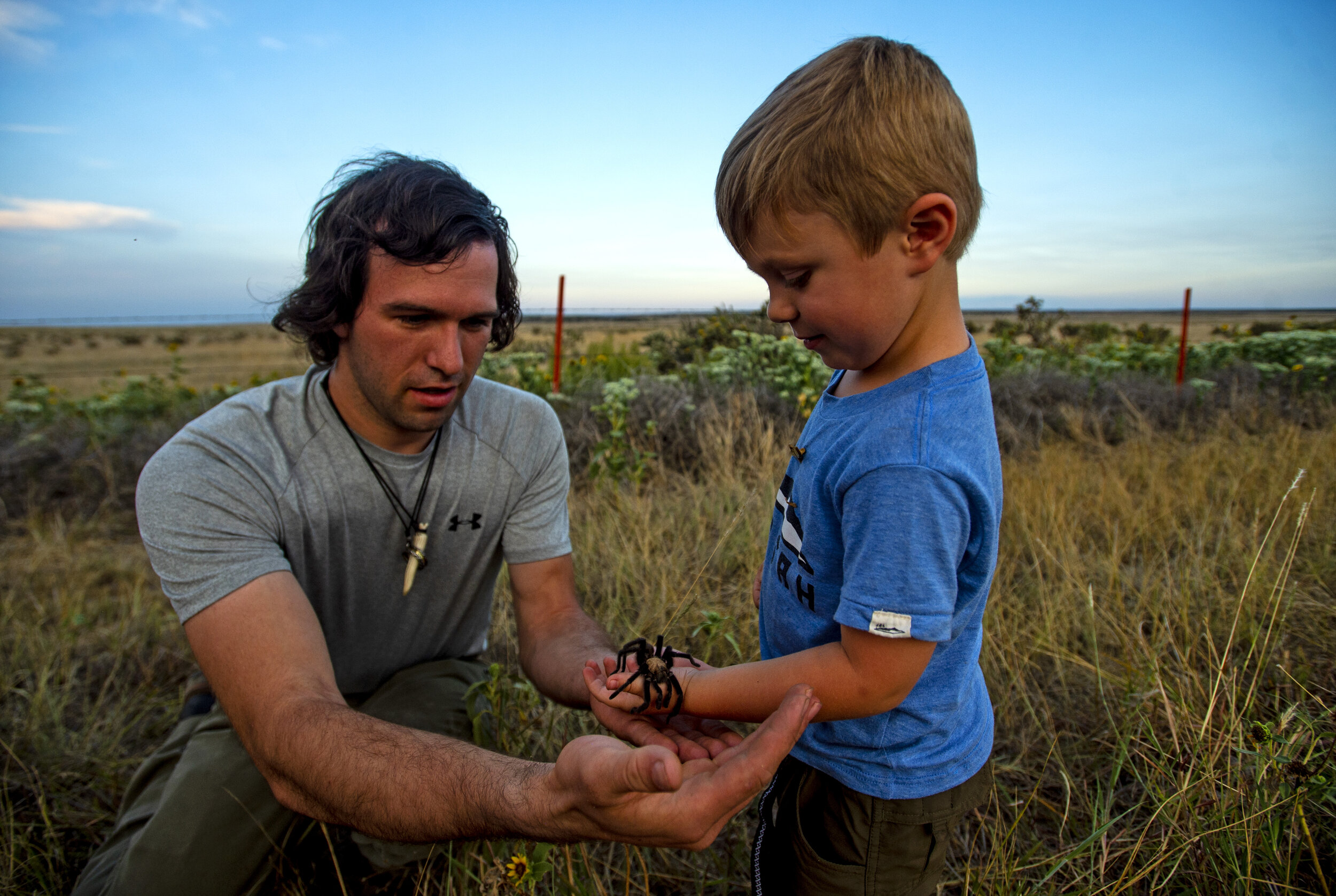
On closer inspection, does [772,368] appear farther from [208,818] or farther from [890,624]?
[890,624]

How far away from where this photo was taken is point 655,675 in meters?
1.24

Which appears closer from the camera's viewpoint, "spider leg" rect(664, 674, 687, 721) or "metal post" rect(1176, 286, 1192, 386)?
"spider leg" rect(664, 674, 687, 721)

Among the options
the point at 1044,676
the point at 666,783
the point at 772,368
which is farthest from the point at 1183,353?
the point at 666,783

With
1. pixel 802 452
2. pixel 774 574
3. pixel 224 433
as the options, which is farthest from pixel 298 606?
pixel 802 452

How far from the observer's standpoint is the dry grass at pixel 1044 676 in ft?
5.25

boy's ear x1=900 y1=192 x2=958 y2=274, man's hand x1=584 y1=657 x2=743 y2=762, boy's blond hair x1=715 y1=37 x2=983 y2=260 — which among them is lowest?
man's hand x1=584 y1=657 x2=743 y2=762

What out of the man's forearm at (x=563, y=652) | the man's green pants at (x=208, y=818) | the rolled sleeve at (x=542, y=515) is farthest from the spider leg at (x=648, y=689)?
the rolled sleeve at (x=542, y=515)

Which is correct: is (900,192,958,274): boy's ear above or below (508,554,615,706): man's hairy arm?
above

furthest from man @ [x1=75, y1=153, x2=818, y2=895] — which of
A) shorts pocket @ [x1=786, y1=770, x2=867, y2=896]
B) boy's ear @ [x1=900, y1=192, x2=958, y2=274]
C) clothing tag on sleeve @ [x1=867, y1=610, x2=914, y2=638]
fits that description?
boy's ear @ [x1=900, y1=192, x2=958, y2=274]

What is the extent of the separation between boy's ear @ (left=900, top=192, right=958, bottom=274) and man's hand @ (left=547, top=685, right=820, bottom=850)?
2.30ft

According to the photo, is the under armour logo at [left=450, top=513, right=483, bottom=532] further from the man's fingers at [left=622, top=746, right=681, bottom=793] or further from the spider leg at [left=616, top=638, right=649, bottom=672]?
the man's fingers at [left=622, top=746, right=681, bottom=793]

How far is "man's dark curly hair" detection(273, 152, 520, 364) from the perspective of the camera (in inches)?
77.9

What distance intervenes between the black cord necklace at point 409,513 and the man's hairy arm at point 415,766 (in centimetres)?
36

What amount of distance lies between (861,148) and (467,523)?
5.20 feet
